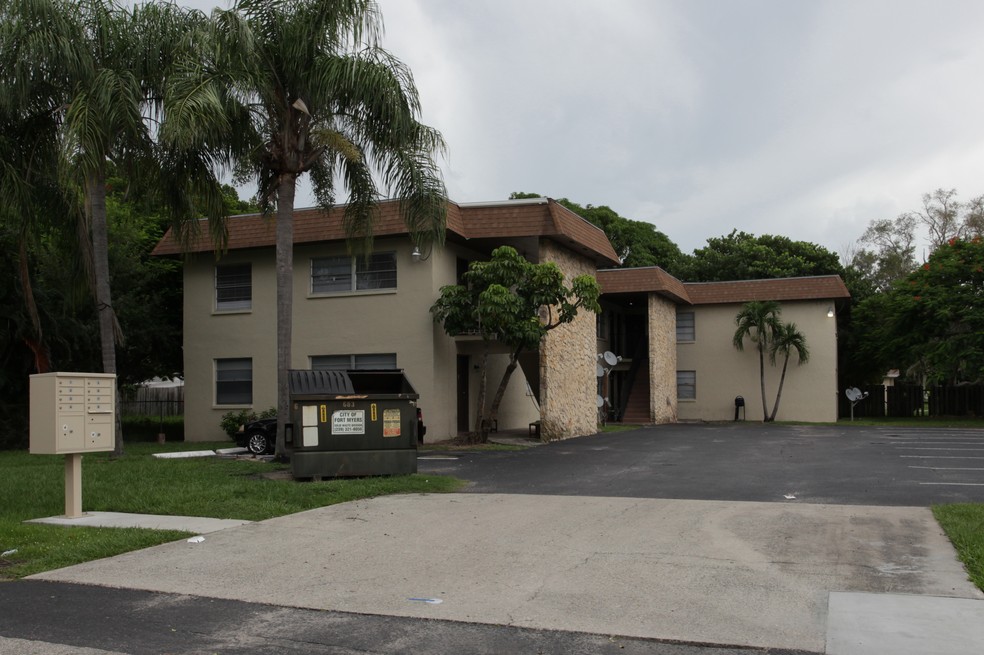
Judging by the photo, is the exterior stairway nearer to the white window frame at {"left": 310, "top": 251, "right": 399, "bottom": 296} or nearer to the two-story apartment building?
the two-story apartment building

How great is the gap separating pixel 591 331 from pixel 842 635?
22010mm

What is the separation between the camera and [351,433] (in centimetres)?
1398

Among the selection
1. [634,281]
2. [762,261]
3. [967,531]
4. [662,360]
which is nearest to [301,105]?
[967,531]

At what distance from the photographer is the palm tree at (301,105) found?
15609 mm

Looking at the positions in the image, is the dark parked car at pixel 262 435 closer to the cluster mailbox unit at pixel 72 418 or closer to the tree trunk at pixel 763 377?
the cluster mailbox unit at pixel 72 418

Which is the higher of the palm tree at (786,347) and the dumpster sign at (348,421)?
the palm tree at (786,347)

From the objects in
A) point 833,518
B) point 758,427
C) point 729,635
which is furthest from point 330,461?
point 758,427

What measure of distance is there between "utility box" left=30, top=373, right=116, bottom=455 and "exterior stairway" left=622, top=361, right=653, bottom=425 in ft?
85.3

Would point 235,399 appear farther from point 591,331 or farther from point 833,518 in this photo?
point 833,518

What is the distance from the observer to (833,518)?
1030cm

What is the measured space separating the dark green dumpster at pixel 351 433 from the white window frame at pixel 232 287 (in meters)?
11.1

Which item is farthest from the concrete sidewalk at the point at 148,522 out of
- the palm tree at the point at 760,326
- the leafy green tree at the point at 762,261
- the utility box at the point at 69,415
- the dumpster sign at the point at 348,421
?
the leafy green tree at the point at 762,261

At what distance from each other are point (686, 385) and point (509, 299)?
20218mm

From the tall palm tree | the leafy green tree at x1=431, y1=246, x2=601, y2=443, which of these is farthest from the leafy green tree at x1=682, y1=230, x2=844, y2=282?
the tall palm tree
